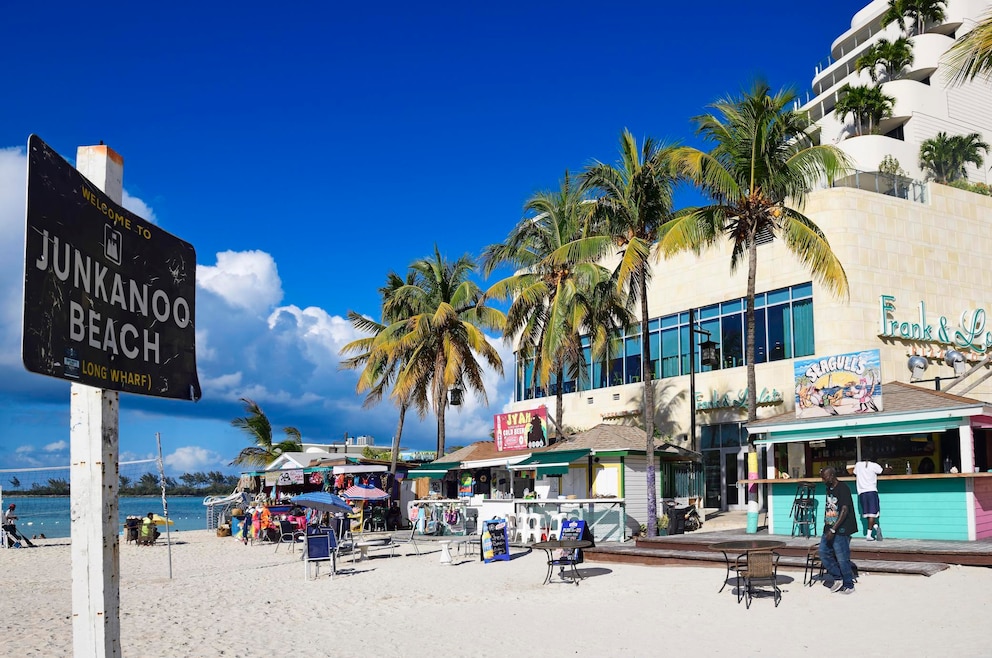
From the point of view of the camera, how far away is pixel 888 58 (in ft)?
187

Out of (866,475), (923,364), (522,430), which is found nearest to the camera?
(866,475)

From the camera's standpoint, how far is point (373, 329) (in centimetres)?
3600

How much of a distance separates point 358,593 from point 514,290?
51.8 feet

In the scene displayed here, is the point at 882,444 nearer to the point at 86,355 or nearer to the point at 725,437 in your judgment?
the point at 725,437

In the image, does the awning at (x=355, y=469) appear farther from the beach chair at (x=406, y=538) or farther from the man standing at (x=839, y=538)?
the man standing at (x=839, y=538)

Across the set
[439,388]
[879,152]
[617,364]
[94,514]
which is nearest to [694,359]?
[617,364]

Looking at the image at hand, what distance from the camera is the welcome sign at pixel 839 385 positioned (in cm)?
1795

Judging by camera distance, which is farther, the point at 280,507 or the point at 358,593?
the point at 280,507

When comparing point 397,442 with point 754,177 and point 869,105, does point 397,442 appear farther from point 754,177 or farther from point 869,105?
point 869,105

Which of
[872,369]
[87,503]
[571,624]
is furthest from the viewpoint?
[872,369]

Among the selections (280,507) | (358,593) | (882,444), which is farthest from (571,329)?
(358,593)

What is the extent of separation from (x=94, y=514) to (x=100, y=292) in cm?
98

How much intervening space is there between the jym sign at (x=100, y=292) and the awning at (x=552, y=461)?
18.6m

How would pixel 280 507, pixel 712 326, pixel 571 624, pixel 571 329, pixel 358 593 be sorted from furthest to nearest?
pixel 712 326 < pixel 280 507 < pixel 571 329 < pixel 358 593 < pixel 571 624
